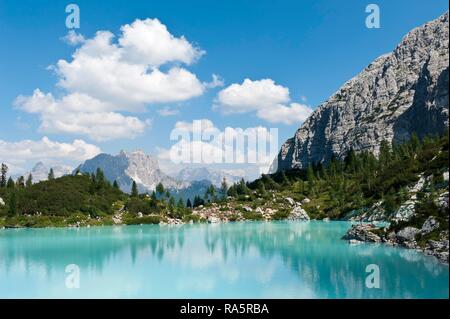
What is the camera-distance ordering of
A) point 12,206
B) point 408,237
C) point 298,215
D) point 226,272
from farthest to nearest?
point 298,215
point 12,206
point 408,237
point 226,272

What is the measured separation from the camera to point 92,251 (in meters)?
74.1

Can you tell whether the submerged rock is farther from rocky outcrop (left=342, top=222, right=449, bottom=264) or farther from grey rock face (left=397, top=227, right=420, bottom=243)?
grey rock face (left=397, top=227, right=420, bottom=243)

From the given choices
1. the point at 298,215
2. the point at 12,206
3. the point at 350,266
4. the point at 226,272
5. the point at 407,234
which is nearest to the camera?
the point at 350,266

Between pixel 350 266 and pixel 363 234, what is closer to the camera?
pixel 350 266

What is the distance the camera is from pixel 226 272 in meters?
49.8

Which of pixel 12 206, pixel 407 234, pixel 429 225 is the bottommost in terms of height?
pixel 407 234

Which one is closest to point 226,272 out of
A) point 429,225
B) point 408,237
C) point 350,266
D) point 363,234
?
point 350,266

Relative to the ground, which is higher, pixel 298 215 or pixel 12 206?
pixel 12 206

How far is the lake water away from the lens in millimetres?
37363

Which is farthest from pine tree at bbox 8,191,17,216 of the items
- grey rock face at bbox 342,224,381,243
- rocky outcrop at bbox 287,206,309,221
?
grey rock face at bbox 342,224,381,243

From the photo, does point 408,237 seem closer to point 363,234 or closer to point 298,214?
point 363,234
